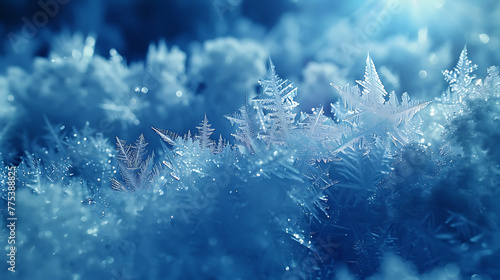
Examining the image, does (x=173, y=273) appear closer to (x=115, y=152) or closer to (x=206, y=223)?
(x=206, y=223)

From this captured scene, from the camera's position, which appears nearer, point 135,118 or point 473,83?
point 473,83

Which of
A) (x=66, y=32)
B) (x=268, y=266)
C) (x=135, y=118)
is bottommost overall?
Answer: (x=268, y=266)

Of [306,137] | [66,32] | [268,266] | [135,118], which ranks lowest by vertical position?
[268,266]

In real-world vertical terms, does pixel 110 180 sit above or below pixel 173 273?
above

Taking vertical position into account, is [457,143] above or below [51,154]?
below

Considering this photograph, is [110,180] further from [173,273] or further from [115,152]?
[173,273]

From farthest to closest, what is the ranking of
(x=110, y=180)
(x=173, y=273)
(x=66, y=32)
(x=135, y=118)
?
(x=66, y=32) < (x=135, y=118) < (x=110, y=180) < (x=173, y=273)

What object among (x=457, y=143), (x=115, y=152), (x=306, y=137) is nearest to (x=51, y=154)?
(x=115, y=152)

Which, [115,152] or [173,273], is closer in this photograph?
[173,273]

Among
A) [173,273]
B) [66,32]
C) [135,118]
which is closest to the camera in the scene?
[173,273]
